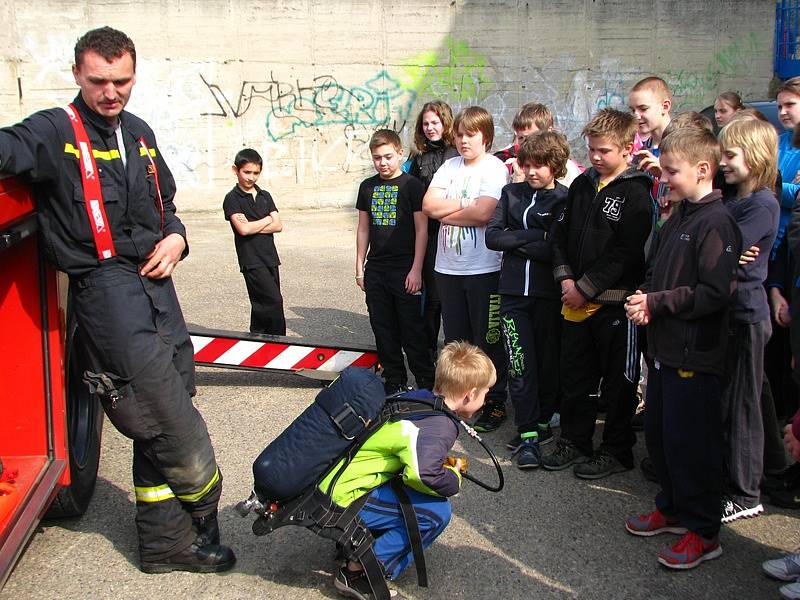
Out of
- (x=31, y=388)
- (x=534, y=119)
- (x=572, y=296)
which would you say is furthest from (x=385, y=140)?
(x=31, y=388)

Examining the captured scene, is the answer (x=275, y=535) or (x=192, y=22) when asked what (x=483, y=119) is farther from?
(x=192, y=22)

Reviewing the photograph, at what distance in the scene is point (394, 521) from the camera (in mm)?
3270

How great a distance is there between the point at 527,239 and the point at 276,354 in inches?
79.6

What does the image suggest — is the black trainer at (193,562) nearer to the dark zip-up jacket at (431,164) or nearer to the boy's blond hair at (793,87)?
the dark zip-up jacket at (431,164)

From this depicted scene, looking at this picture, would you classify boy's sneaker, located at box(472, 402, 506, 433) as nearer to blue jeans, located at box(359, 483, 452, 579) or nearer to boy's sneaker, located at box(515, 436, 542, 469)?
boy's sneaker, located at box(515, 436, 542, 469)

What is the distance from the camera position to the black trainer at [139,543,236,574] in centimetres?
347

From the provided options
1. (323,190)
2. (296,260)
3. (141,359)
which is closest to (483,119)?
(141,359)

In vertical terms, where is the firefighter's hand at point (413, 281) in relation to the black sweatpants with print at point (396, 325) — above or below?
above

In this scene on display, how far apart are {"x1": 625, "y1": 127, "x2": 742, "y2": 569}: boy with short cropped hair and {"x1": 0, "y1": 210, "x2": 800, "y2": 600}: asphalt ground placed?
20 cm

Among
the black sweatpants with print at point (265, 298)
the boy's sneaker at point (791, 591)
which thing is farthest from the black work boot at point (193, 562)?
the black sweatpants with print at point (265, 298)

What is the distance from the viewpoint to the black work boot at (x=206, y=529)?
3535mm

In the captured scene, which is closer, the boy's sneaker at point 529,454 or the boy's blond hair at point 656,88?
the boy's sneaker at point 529,454

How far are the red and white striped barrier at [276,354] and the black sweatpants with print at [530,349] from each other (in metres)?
1.23

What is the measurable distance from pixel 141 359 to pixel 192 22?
11.8 meters
